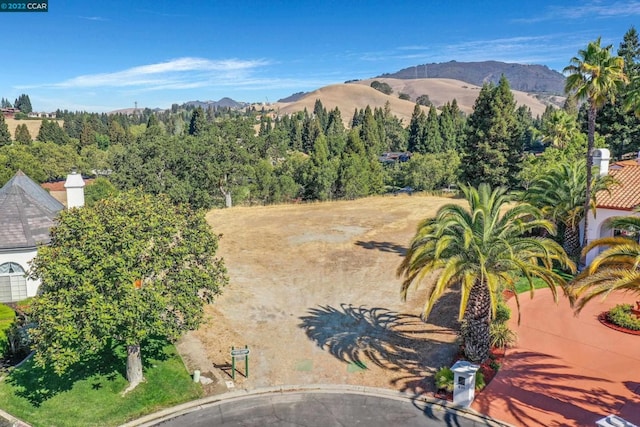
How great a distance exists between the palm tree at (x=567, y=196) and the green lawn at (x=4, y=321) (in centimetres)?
2705

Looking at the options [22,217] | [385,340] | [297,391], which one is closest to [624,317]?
[385,340]

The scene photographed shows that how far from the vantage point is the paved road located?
14500 mm

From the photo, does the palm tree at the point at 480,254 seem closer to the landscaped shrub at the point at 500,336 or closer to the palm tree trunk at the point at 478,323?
the palm tree trunk at the point at 478,323

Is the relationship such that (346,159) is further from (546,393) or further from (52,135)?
(52,135)

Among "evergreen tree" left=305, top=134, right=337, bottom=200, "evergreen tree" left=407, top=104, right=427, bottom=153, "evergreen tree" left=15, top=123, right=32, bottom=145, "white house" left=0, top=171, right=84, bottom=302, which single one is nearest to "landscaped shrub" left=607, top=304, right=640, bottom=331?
"white house" left=0, top=171, right=84, bottom=302

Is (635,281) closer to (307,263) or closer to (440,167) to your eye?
(307,263)

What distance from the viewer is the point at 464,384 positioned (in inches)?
586

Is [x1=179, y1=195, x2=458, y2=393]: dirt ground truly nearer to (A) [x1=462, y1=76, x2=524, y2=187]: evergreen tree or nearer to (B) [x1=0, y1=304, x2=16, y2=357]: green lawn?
(B) [x1=0, y1=304, x2=16, y2=357]: green lawn

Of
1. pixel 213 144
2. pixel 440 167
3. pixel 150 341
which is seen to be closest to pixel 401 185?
pixel 440 167

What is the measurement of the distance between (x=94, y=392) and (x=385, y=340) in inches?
431

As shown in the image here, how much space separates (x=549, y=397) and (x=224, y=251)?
22.0 meters

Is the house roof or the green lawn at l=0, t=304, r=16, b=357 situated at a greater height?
the house roof

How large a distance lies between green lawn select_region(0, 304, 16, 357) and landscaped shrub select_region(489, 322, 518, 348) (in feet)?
62.5

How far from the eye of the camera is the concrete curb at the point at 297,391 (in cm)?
1459
